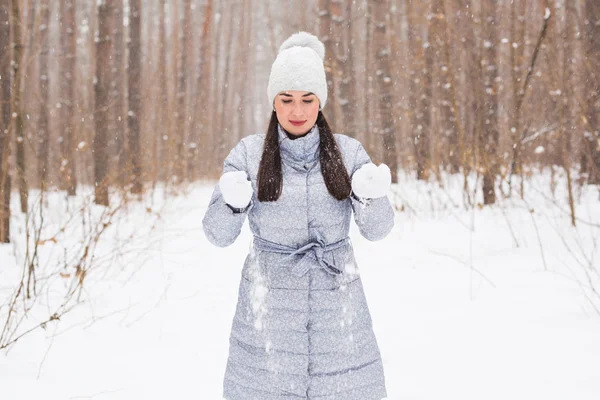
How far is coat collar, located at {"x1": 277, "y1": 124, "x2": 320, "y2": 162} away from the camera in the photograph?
183cm

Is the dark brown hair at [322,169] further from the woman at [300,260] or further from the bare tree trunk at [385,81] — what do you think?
the bare tree trunk at [385,81]

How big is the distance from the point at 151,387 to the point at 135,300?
138 cm

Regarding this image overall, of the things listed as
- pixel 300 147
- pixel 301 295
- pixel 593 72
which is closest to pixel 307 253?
pixel 301 295

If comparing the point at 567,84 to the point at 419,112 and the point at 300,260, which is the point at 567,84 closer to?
the point at 300,260

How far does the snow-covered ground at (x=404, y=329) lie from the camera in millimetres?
2602

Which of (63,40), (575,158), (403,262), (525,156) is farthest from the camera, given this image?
(63,40)

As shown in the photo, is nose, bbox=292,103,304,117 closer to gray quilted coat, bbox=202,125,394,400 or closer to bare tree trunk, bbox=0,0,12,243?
gray quilted coat, bbox=202,125,394,400

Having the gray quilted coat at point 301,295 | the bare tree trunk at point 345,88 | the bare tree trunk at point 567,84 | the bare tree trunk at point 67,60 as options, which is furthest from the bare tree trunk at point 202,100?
the gray quilted coat at point 301,295

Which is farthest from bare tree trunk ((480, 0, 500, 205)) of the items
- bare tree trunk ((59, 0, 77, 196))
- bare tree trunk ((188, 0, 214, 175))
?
bare tree trunk ((188, 0, 214, 175))

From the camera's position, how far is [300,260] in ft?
5.71

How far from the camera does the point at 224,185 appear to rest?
162 cm

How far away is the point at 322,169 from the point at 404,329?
1942mm

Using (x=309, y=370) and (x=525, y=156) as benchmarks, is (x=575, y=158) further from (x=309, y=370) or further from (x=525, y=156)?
(x=309, y=370)

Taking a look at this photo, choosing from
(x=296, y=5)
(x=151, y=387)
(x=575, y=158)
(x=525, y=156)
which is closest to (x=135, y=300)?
(x=151, y=387)
